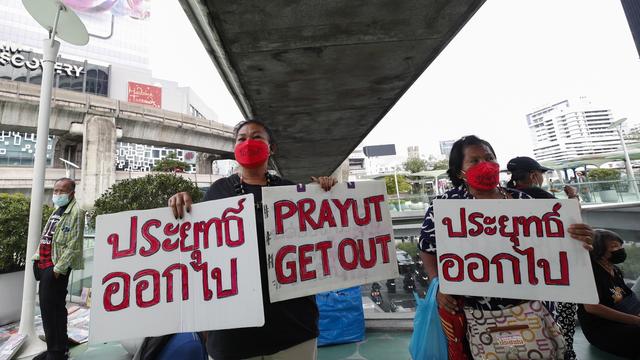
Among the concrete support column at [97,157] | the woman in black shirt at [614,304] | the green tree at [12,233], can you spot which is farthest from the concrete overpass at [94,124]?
the woman in black shirt at [614,304]

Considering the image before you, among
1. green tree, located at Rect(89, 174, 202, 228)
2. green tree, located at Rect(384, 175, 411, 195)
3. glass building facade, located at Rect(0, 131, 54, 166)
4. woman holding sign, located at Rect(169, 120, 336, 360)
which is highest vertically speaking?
glass building facade, located at Rect(0, 131, 54, 166)

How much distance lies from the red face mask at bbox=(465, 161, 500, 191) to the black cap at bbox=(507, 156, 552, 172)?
1.31 meters

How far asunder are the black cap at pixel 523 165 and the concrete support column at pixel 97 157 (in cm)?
1796

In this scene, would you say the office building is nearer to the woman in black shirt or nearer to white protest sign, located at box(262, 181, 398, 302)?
the woman in black shirt

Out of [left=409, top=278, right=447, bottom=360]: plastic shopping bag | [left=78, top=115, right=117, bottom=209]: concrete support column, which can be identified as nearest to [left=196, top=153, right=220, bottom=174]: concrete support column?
[left=78, top=115, right=117, bottom=209]: concrete support column

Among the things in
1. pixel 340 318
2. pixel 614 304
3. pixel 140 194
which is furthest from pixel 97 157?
pixel 614 304

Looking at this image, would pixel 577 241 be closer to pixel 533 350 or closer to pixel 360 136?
pixel 533 350

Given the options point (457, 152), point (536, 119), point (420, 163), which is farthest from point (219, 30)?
point (536, 119)

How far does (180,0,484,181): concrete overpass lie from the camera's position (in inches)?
97.0

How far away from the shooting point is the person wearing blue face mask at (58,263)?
295cm

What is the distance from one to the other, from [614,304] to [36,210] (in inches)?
234

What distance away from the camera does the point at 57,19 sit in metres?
3.89

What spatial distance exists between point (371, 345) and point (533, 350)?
7.54ft

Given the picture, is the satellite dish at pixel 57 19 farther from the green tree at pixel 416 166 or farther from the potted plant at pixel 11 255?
the green tree at pixel 416 166
